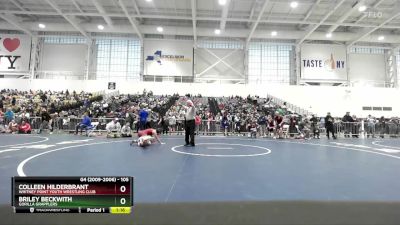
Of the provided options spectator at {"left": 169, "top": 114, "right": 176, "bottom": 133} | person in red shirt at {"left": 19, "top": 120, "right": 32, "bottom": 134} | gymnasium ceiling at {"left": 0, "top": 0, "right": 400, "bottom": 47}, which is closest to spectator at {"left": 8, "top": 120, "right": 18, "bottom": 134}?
person in red shirt at {"left": 19, "top": 120, "right": 32, "bottom": 134}

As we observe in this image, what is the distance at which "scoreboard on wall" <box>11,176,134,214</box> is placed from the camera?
6.54ft

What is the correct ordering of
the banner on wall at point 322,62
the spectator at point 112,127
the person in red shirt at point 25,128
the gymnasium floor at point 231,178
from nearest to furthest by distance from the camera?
the gymnasium floor at point 231,178 → the spectator at point 112,127 → the person in red shirt at point 25,128 → the banner on wall at point 322,62

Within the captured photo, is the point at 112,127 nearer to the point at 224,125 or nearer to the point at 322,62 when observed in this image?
the point at 224,125

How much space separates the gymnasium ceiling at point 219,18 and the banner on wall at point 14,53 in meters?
1.62

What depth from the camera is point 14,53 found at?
3212cm

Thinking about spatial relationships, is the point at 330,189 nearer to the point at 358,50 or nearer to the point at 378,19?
the point at 378,19

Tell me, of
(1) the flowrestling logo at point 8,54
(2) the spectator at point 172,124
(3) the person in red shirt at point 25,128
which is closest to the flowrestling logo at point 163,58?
(1) the flowrestling logo at point 8,54

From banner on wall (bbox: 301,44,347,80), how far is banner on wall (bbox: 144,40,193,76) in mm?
15149

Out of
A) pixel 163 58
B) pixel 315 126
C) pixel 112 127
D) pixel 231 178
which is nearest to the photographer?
pixel 231 178

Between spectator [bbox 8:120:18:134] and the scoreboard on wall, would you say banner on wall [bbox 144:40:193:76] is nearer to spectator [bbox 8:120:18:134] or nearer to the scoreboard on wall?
spectator [bbox 8:120:18:134]

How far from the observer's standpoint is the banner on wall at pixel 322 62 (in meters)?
33.6

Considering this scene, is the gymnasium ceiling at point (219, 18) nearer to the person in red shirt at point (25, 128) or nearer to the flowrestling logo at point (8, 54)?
the flowrestling logo at point (8, 54)

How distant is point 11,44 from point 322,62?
131ft

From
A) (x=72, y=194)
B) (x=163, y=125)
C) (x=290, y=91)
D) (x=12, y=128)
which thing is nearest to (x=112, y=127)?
(x=163, y=125)
